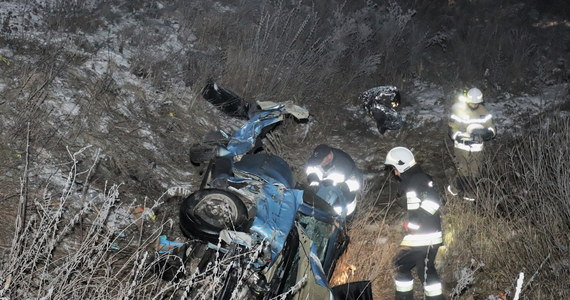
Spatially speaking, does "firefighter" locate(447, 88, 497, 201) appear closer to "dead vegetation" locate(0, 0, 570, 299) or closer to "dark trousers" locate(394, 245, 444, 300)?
"dead vegetation" locate(0, 0, 570, 299)

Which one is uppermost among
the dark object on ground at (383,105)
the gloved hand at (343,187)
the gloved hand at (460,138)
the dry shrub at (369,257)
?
the dark object on ground at (383,105)

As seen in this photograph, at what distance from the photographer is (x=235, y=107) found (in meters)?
9.01

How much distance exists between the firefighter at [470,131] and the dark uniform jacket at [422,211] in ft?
7.02

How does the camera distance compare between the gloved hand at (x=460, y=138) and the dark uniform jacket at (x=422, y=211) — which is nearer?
the dark uniform jacket at (x=422, y=211)

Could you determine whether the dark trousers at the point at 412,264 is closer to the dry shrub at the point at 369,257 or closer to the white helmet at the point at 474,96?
the dry shrub at the point at 369,257

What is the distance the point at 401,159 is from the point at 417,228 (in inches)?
29.0

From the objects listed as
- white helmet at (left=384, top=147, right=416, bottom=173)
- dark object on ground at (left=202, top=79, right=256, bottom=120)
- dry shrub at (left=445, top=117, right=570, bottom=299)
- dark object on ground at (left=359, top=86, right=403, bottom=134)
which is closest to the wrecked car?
white helmet at (left=384, top=147, right=416, bottom=173)

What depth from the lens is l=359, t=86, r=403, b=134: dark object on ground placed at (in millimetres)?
10188

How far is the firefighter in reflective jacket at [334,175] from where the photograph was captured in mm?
6438

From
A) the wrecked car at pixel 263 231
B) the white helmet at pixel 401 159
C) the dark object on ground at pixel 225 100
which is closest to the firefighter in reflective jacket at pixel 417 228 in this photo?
the white helmet at pixel 401 159

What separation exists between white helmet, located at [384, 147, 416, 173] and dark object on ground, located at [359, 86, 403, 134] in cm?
385

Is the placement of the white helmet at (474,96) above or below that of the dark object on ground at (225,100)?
above

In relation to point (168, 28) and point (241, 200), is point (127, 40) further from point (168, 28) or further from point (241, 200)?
point (241, 200)

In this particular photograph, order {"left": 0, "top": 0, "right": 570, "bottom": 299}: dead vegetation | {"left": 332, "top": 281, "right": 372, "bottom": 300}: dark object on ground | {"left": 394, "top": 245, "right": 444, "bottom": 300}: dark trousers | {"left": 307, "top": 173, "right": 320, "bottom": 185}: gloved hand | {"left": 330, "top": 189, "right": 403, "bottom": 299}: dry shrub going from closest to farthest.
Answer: {"left": 332, "top": 281, "right": 372, "bottom": 300}: dark object on ground
{"left": 0, "top": 0, "right": 570, "bottom": 299}: dead vegetation
{"left": 394, "top": 245, "right": 444, "bottom": 300}: dark trousers
{"left": 330, "top": 189, "right": 403, "bottom": 299}: dry shrub
{"left": 307, "top": 173, "right": 320, "bottom": 185}: gloved hand
